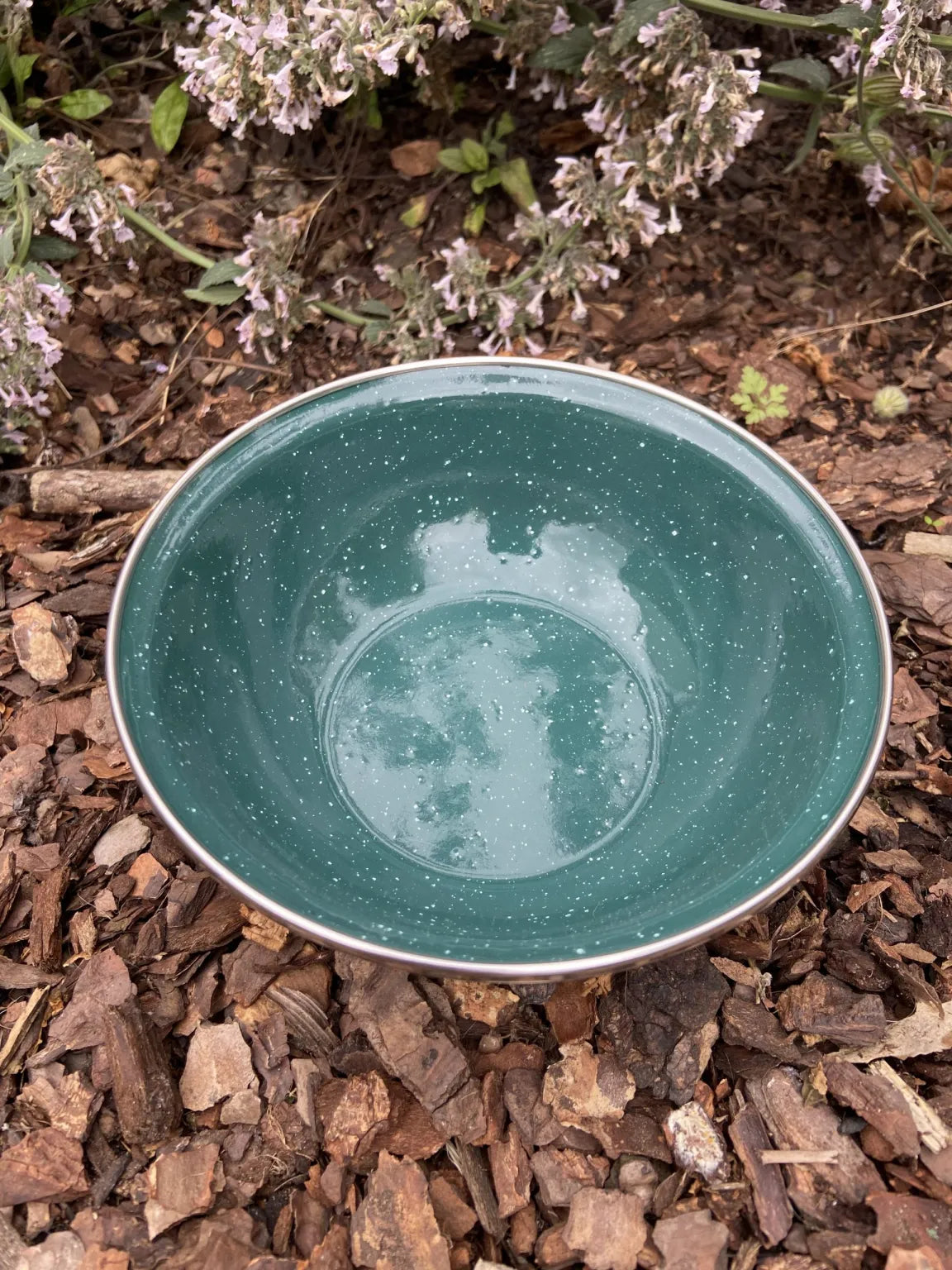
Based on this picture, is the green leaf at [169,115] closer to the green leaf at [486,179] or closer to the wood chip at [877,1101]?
the green leaf at [486,179]

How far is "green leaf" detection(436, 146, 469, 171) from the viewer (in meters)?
2.02

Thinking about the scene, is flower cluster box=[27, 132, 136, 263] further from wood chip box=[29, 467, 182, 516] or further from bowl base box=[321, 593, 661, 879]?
bowl base box=[321, 593, 661, 879]

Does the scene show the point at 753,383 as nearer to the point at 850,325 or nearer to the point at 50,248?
Answer: the point at 850,325

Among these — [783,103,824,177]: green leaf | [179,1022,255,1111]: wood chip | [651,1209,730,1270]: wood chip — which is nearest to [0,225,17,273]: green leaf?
[179,1022,255,1111]: wood chip

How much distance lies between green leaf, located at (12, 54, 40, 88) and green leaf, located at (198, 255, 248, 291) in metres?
0.51

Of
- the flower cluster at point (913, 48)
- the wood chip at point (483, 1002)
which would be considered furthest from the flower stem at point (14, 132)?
the wood chip at point (483, 1002)

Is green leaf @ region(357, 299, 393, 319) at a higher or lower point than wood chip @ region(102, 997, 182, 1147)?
higher

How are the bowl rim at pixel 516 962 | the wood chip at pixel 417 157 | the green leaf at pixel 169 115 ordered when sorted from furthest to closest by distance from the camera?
the wood chip at pixel 417 157
the green leaf at pixel 169 115
the bowl rim at pixel 516 962

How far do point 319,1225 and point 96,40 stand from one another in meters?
2.13

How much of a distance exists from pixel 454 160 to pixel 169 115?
526 millimetres

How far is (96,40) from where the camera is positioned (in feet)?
7.09

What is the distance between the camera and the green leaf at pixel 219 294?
6.25 feet

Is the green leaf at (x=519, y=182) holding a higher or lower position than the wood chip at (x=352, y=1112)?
higher

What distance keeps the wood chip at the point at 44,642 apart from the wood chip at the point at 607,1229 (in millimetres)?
1016
